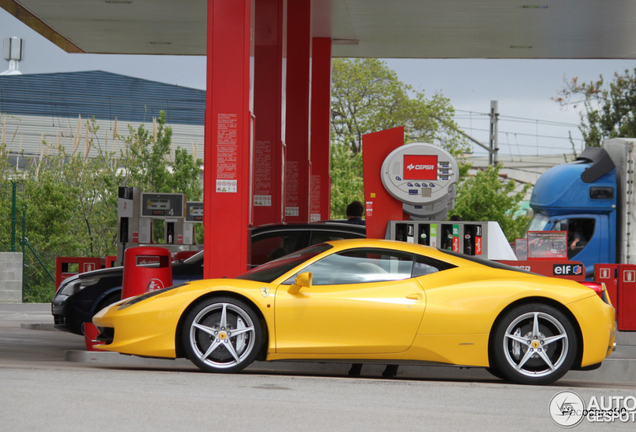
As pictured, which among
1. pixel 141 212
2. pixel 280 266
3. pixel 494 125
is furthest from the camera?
pixel 494 125

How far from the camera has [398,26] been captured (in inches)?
699

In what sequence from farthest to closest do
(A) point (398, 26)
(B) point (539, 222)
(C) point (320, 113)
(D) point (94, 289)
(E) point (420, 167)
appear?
(C) point (320, 113) < (A) point (398, 26) < (B) point (539, 222) < (D) point (94, 289) < (E) point (420, 167)

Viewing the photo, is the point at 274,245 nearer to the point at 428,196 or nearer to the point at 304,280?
the point at 428,196

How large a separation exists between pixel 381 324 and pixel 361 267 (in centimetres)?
58

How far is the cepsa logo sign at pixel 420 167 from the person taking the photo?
9133 mm

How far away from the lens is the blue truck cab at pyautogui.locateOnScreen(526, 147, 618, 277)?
1522 cm

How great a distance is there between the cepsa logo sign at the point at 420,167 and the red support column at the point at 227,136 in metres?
1.91

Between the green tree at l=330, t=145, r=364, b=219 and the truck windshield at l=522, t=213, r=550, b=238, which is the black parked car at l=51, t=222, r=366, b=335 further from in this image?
the green tree at l=330, t=145, r=364, b=219

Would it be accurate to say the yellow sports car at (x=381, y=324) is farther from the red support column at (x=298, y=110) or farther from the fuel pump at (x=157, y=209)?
the fuel pump at (x=157, y=209)

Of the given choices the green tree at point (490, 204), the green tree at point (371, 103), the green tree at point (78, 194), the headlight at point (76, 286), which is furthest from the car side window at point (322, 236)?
the green tree at point (371, 103)

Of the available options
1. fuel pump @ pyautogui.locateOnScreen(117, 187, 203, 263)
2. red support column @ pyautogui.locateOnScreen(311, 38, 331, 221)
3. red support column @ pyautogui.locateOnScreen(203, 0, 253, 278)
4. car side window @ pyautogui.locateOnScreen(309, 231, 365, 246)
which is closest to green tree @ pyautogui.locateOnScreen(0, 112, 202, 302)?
fuel pump @ pyautogui.locateOnScreen(117, 187, 203, 263)

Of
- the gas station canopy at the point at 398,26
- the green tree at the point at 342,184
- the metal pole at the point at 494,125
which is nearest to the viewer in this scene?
the gas station canopy at the point at 398,26

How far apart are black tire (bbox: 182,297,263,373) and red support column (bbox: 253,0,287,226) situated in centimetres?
648

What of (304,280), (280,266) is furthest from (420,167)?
(304,280)
